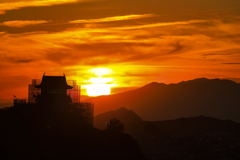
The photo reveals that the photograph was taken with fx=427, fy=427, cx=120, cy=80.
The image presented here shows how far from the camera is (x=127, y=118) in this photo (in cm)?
19725

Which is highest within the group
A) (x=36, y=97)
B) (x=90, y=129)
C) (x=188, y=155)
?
(x=36, y=97)

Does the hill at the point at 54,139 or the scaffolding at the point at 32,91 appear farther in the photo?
the scaffolding at the point at 32,91

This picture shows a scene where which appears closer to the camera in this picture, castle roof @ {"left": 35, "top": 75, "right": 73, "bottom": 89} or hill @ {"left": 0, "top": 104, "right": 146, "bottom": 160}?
hill @ {"left": 0, "top": 104, "right": 146, "bottom": 160}

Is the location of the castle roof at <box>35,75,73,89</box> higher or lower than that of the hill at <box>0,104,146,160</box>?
higher

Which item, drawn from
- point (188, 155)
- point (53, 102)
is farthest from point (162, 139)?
point (53, 102)

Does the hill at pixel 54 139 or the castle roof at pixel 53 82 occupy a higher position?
the castle roof at pixel 53 82

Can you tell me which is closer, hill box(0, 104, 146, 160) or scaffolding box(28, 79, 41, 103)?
hill box(0, 104, 146, 160)

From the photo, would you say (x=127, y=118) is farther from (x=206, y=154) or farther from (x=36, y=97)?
(x=36, y=97)

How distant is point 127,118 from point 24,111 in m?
122

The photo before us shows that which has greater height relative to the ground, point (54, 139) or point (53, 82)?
point (53, 82)

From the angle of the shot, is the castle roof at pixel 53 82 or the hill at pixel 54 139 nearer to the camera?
the hill at pixel 54 139

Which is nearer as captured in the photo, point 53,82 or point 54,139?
point 54,139

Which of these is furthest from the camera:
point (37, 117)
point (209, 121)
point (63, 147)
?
point (209, 121)

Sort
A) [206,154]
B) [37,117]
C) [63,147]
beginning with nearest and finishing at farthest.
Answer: [63,147]
[37,117]
[206,154]
